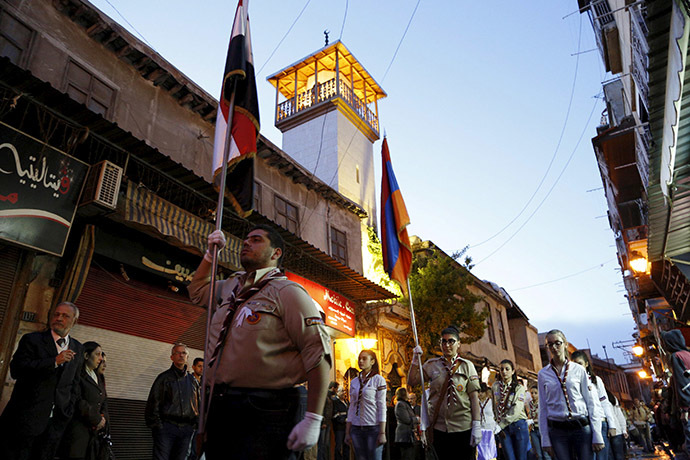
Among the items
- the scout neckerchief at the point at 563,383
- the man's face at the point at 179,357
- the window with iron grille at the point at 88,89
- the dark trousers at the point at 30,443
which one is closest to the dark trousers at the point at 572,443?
the scout neckerchief at the point at 563,383

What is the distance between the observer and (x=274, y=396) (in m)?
2.61

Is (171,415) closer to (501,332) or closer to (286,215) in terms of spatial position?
(286,215)

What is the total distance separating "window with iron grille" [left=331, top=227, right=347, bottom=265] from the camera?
58.5 feet

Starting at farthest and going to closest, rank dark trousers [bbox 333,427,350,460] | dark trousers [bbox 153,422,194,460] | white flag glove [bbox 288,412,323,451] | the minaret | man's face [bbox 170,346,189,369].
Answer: the minaret → dark trousers [bbox 333,427,350,460] → man's face [bbox 170,346,189,369] → dark trousers [bbox 153,422,194,460] → white flag glove [bbox 288,412,323,451]

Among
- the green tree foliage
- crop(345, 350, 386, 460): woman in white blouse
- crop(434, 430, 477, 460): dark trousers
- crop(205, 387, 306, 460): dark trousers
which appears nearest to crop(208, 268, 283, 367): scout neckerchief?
crop(205, 387, 306, 460): dark trousers

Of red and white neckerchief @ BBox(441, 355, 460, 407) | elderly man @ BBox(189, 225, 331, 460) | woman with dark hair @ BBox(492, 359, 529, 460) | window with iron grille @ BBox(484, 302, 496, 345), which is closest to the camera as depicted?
elderly man @ BBox(189, 225, 331, 460)

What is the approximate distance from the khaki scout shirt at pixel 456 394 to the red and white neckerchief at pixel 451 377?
2cm

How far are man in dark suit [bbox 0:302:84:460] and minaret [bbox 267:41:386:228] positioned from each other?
55.5ft

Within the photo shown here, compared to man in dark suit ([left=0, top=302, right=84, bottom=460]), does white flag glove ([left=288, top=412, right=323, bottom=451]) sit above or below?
below

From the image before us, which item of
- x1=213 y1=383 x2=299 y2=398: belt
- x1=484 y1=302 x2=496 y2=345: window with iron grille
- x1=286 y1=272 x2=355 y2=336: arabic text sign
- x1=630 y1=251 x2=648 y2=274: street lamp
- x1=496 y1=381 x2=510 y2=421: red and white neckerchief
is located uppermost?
x1=484 y1=302 x2=496 y2=345: window with iron grille

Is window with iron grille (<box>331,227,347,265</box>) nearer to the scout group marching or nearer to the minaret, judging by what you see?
the minaret

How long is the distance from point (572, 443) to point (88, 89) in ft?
36.2

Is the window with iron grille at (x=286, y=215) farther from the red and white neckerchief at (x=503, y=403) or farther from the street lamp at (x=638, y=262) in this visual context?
the street lamp at (x=638, y=262)

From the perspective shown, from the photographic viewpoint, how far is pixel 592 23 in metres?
17.6
